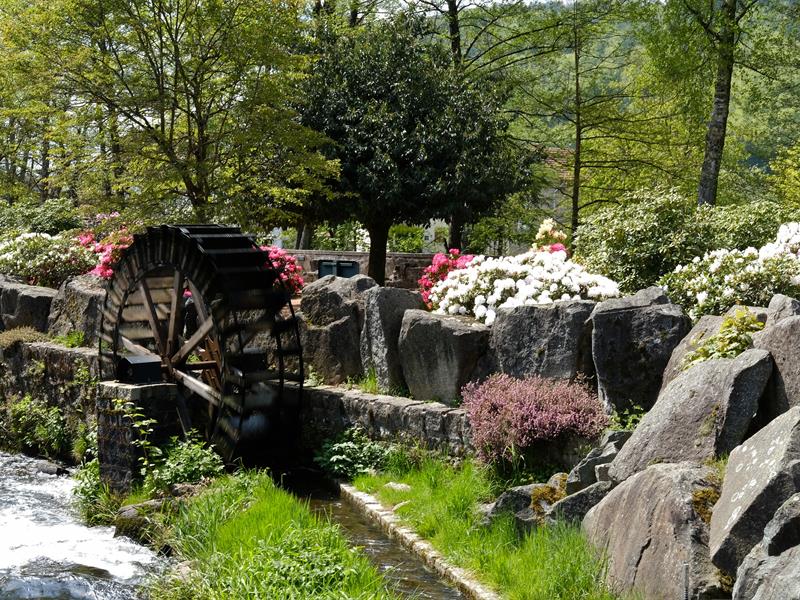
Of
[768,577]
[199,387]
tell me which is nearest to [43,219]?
[199,387]

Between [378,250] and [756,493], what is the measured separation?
13.4 metres

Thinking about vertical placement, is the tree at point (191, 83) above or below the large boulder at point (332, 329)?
above

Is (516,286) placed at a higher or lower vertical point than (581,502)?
higher

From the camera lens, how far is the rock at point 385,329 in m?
10.1

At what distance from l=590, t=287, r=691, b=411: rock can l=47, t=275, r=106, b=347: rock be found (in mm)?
7598

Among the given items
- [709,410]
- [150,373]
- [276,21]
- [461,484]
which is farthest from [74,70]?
[709,410]

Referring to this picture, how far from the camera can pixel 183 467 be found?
29.9 feet

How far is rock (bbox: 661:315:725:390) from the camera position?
286 inches

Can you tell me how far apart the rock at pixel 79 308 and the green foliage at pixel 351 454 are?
180 inches

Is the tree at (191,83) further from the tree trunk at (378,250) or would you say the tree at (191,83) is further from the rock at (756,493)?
the rock at (756,493)

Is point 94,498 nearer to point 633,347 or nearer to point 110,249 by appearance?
point 633,347

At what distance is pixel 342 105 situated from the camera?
16.8m

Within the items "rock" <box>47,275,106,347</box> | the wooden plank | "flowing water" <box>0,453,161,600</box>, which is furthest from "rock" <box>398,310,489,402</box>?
"rock" <box>47,275,106,347</box>

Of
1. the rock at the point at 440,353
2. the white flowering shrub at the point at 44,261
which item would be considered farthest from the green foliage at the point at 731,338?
the white flowering shrub at the point at 44,261
